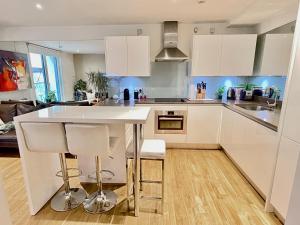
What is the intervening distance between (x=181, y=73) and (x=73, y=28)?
7.95 feet

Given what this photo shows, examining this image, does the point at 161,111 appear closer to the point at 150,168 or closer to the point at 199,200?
the point at 150,168

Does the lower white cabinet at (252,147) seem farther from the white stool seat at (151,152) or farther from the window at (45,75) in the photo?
the window at (45,75)

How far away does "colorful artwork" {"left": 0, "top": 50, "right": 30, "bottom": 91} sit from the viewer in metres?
3.94

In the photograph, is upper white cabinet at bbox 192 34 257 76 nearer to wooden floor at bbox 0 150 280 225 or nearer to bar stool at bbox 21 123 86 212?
wooden floor at bbox 0 150 280 225

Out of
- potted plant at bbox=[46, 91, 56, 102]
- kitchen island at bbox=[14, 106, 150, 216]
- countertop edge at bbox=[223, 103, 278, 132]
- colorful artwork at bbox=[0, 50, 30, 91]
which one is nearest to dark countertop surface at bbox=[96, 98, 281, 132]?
countertop edge at bbox=[223, 103, 278, 132]

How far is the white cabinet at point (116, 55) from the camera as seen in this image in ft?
10.8

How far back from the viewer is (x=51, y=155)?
2123 mm

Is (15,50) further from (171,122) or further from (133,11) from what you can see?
(171,122)

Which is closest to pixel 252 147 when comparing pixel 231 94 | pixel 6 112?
pixel 231 94

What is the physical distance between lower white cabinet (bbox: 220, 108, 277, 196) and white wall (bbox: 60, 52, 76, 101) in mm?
4446

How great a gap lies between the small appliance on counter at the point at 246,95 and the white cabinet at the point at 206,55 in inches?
25.6

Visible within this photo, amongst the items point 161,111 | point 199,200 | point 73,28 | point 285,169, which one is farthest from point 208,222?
point 73,28

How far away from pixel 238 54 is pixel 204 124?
1.40 meters

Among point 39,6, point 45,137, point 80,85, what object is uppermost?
point 39,6
